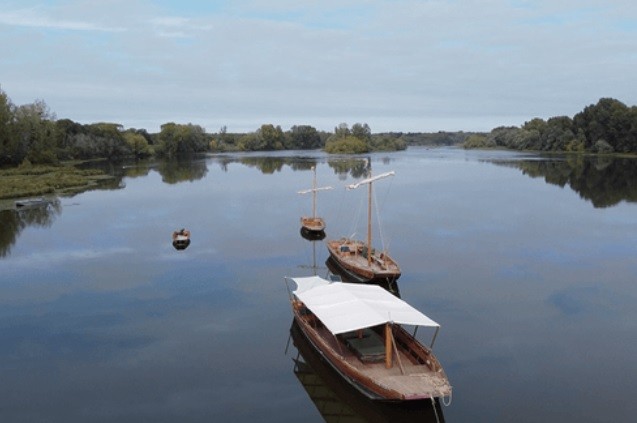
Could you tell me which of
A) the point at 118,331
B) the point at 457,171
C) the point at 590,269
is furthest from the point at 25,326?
the point at 457,171

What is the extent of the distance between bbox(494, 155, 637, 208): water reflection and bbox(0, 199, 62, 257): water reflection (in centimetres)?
6925

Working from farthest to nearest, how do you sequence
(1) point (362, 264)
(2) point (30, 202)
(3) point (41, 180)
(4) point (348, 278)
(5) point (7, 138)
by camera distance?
(5) point (7, 138)
(3) point (41, 180)
(2) point (30, 202)
(4) point (348, 278)
(1) point (362, 264)

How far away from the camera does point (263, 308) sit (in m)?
34.3

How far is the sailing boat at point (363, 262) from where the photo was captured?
3760 centimetres

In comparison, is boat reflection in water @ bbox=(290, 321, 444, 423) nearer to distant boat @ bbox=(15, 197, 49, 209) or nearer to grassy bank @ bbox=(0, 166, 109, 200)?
distant boat @ bbox=(15, 197, 49, 209)

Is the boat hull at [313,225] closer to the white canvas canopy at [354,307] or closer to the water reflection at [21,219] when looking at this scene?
the white canvas canopy at [354,307]

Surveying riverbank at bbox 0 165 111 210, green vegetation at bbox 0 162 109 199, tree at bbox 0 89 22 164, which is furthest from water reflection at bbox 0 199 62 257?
tree at bbox 0 89 22 164

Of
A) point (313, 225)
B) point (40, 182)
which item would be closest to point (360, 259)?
point (313, 225)

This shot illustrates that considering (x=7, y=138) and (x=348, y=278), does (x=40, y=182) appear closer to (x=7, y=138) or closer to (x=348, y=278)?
(x=7, y=138)

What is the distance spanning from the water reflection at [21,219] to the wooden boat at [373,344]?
33923 millimetres

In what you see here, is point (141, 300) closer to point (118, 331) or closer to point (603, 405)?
point (118, 331)

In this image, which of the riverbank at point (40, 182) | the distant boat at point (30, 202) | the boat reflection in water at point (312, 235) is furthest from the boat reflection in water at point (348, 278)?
the riverbank at point (40, 182)

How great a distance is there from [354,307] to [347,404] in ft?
14.5

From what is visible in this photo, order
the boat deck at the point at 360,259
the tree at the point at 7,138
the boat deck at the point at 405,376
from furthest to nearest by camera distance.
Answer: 1. the tree at the point at 7,138
2. the boat deck at the point at 360,259
3. the boat deck at the point at 405,376
